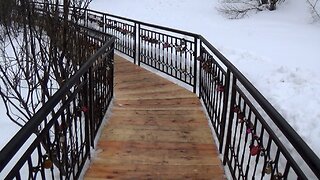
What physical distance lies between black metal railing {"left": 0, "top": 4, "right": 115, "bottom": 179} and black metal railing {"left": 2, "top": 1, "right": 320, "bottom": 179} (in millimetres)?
579

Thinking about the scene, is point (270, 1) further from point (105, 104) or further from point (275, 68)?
point (105, 104)

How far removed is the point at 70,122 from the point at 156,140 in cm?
153

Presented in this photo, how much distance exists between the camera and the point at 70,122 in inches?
123

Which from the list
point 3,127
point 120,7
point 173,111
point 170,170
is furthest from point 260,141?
point 120,7

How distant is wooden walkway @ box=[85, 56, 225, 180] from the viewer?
3.62 m

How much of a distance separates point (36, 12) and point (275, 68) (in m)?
4.41

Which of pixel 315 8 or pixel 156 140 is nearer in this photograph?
pixel 156 140

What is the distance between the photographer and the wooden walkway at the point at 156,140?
362cm

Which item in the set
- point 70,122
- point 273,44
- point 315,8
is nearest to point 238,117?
point 70,122

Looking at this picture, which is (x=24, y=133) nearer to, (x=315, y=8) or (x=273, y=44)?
(x=273, y=44)

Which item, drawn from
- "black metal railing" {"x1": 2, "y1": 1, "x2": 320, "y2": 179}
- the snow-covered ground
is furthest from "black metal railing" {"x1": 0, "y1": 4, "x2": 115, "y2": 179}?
the snow-covered ground

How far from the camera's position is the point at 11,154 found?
167 cm

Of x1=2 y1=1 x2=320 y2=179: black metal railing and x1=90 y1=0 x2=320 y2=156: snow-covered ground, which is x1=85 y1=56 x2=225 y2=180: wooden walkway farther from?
x1=90 y1=0 x2=320 y2=156: snow-covered ground

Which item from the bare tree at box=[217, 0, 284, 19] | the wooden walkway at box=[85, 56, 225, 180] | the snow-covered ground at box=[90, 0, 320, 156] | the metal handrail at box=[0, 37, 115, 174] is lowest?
the wooden walkway at box=[85, 56, 225, 180]
